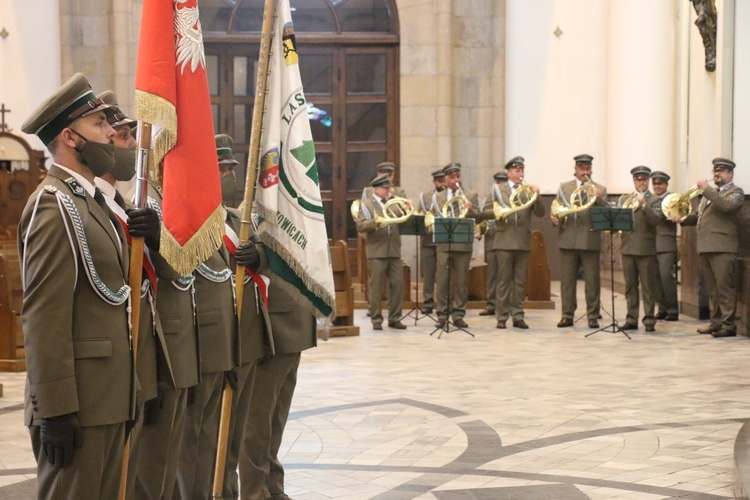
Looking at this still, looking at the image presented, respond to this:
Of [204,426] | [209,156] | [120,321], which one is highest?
[209,156]

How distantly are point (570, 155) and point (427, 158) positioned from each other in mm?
2612

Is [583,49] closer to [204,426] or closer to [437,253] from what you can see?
[437,253]

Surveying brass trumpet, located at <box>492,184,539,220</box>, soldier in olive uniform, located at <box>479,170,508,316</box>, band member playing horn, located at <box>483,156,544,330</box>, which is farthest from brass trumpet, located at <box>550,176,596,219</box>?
soldier in olive uniform, located at <box>479,170,508,316</box>

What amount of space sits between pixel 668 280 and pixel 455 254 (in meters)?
3.00

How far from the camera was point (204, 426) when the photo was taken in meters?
4.89

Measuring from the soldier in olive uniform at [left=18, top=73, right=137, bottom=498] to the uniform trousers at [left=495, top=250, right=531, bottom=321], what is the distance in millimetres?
10466

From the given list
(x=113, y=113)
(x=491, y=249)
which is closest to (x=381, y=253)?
(x=491, y=249)

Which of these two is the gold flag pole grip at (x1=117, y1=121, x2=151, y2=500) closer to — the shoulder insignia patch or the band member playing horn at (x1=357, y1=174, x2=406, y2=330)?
the shoulder insignia patch

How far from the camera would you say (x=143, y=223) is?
12.9ft

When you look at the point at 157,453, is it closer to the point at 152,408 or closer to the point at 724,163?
the point at 152,408

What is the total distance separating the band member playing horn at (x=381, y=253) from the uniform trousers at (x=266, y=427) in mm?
8064

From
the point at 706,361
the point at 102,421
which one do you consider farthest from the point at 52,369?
the point at 706,361

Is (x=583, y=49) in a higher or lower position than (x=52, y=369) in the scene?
higher

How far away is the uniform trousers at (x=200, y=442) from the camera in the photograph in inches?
189
